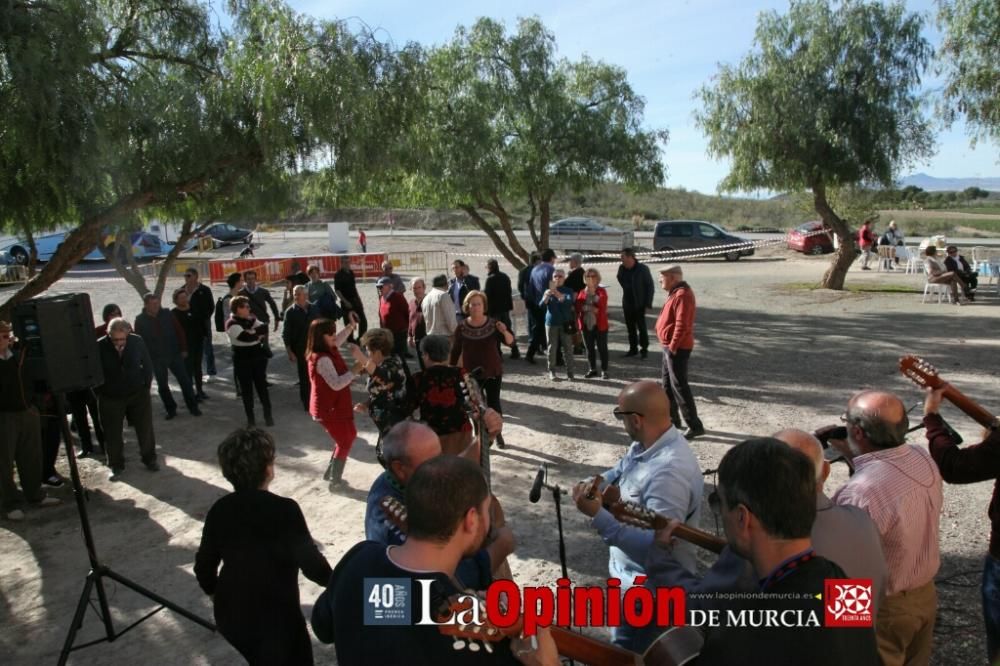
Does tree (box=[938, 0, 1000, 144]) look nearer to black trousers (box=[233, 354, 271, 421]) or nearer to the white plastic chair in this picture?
the white plastic chair

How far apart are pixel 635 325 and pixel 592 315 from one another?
169 cm

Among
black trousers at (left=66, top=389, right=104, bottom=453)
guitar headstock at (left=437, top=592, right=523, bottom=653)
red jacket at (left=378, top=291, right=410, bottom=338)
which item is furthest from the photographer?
red jacket at (left=378, top=291, right=410, bottom=338)

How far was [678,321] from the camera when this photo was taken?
7465 millimetres

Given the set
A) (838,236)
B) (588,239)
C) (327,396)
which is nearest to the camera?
(327,396)

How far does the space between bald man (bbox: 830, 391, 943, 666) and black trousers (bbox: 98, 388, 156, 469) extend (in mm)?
6863

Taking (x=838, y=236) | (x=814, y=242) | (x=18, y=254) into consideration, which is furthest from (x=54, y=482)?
(x=814, y=242)

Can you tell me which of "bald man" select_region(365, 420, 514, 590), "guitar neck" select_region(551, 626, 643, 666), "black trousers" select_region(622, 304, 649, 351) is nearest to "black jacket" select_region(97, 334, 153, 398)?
"bald man" select_region(365, 420, 514, 590)

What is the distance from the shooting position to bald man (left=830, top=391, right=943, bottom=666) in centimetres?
287

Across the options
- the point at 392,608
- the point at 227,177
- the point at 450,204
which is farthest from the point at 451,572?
the point at 450,204

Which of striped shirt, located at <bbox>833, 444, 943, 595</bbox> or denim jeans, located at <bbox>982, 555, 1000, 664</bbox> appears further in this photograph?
denim jeans, located at <bbox>982, 555, 1000, 664</bbox>

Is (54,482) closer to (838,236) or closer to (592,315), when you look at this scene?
(592,315)

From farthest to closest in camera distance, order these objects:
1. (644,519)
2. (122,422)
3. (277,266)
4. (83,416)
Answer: (277,266)
(83,416)
(122,422)
(644,519)

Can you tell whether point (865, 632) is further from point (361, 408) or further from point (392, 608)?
point (361, 408)

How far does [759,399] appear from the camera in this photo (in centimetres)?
931
